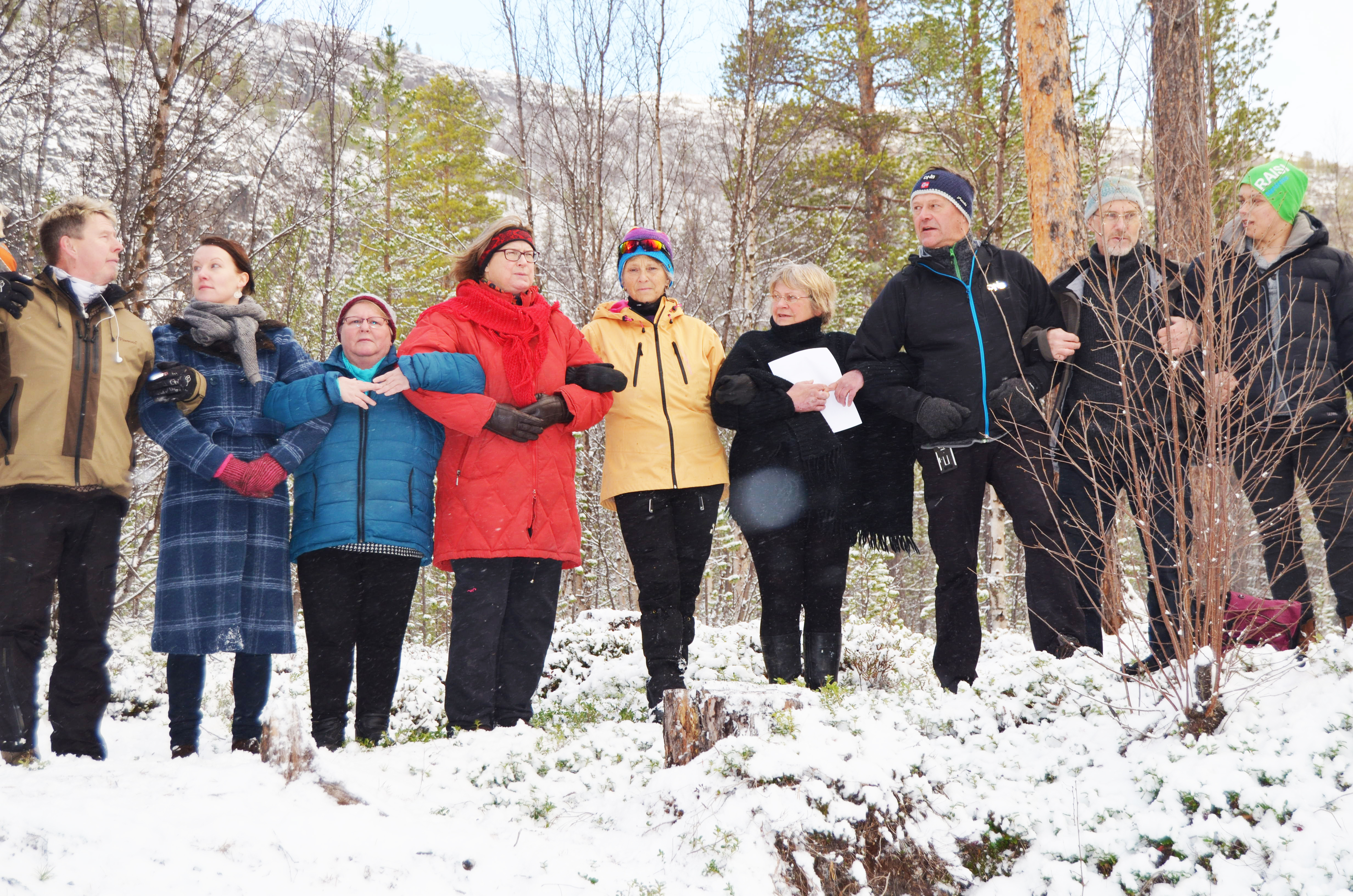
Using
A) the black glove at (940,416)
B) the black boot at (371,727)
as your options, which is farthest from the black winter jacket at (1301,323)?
the black boot at (371,727)

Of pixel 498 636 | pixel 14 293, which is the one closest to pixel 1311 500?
pixel 498 636

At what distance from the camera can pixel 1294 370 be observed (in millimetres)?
3764

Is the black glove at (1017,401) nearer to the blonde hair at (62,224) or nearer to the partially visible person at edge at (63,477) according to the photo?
the partially visible person at edge at (63,477)

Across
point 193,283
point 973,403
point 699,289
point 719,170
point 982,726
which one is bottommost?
point 982,726

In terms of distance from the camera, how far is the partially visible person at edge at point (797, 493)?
4266mm

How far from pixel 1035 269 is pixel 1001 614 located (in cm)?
505

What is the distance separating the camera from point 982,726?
357 cm

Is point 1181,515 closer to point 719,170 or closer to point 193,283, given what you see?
point 193,283

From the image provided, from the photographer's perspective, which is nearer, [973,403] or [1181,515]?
[1181,515]

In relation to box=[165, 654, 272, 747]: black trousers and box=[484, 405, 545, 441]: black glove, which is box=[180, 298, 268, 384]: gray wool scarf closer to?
box=[484, 405, 545, 441]: black glove

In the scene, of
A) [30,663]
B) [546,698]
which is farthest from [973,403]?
[30,663]

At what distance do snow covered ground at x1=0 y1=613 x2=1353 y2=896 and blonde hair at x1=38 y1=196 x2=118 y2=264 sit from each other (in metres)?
2.12

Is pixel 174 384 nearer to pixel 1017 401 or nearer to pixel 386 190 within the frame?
pixel 1017 401

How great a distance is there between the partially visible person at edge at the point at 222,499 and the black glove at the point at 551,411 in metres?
0.93
